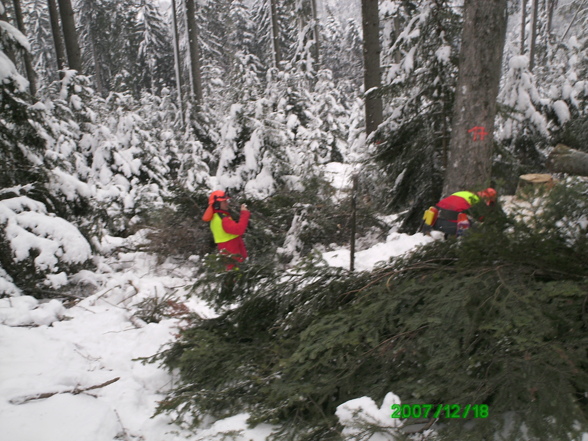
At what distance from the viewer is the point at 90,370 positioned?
368cm

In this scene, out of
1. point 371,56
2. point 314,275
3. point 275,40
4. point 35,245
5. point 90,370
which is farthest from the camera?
point 275,40

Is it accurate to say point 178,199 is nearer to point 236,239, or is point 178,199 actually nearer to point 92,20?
point 236,239

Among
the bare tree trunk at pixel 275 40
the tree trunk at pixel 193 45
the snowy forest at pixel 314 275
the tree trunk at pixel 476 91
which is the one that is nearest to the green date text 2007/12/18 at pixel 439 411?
the snowy forest at pixel 314 275

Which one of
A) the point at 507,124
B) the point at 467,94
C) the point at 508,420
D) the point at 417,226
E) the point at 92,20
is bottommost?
the point at 417,226

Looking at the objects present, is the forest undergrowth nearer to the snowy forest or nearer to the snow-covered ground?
the snowy forest

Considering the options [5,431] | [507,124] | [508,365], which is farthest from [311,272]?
[507,124]

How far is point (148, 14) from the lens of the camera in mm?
31688

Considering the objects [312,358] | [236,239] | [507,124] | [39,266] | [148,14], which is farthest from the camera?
[148,14]

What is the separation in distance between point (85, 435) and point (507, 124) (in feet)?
31.7

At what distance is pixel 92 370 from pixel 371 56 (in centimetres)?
822

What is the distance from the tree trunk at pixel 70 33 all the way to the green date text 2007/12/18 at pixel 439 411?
12.2 m

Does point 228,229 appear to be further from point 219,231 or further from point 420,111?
point 420,111

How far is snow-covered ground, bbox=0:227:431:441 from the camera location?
2730 millimetres

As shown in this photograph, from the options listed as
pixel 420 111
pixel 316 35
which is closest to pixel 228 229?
pixel 420 111
